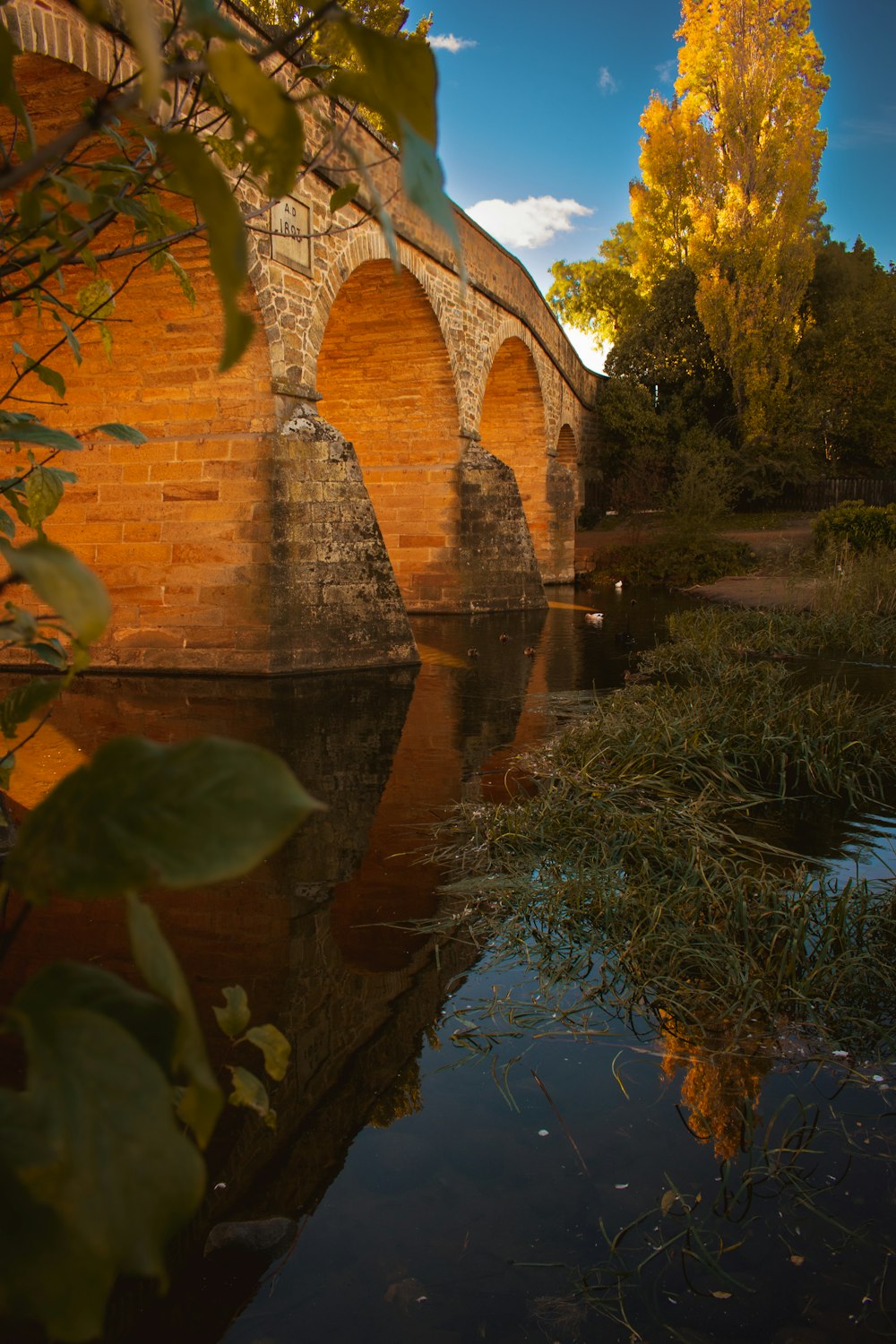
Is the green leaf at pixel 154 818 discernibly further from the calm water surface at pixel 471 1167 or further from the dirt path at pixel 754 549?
the dirt path at pixel 754 549

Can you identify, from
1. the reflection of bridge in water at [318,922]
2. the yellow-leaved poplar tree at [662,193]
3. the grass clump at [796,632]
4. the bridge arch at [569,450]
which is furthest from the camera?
the yellow-leaved poplar tree at [662,193]

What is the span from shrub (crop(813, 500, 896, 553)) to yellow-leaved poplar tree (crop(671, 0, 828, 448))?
870 centimetres

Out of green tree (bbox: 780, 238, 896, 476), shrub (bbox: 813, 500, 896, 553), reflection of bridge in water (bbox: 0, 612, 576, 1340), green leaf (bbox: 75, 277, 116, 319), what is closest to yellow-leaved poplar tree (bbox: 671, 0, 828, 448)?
green tree (bbox: 780, 238, 896, 476)

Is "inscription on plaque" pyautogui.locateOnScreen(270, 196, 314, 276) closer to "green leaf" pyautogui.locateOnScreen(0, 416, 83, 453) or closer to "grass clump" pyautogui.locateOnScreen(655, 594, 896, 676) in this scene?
"grass clump" pyautogui.locateOnScreen(655, 594, 896, 676)

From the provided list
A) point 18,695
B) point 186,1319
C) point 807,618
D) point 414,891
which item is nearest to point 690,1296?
point 186,1319

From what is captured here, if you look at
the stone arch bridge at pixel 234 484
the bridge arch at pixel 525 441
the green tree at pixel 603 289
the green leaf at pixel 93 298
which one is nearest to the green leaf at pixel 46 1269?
the green leaf at pixel 93 298

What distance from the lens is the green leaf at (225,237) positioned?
484 mm

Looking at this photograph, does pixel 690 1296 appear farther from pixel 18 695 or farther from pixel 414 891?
pixel 414 891

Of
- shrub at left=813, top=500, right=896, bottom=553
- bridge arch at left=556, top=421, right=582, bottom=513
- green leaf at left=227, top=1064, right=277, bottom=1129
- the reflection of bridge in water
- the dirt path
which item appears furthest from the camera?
bridge arch at left=556, top=421, right=582, bottom=513

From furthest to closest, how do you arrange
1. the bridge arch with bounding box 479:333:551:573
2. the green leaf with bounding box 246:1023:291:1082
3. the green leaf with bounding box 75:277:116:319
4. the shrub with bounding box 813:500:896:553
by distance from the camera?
1. the bridge arch with bounding box 479:333:551:573
2. the shrub with bounding box 813:500:896:553
3. the green leaf with bounding box 75:277:116:319
4. the green leaf with bounding box 246:1023:291:1082

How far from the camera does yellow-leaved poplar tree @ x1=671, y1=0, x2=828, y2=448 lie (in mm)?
26109

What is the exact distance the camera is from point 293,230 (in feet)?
27.5

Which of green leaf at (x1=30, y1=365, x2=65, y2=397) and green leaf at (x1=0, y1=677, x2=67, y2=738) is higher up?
green leaf at (x1=30, y1=365, x2=65, y2=397)

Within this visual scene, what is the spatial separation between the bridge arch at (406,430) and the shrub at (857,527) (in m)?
6.87
